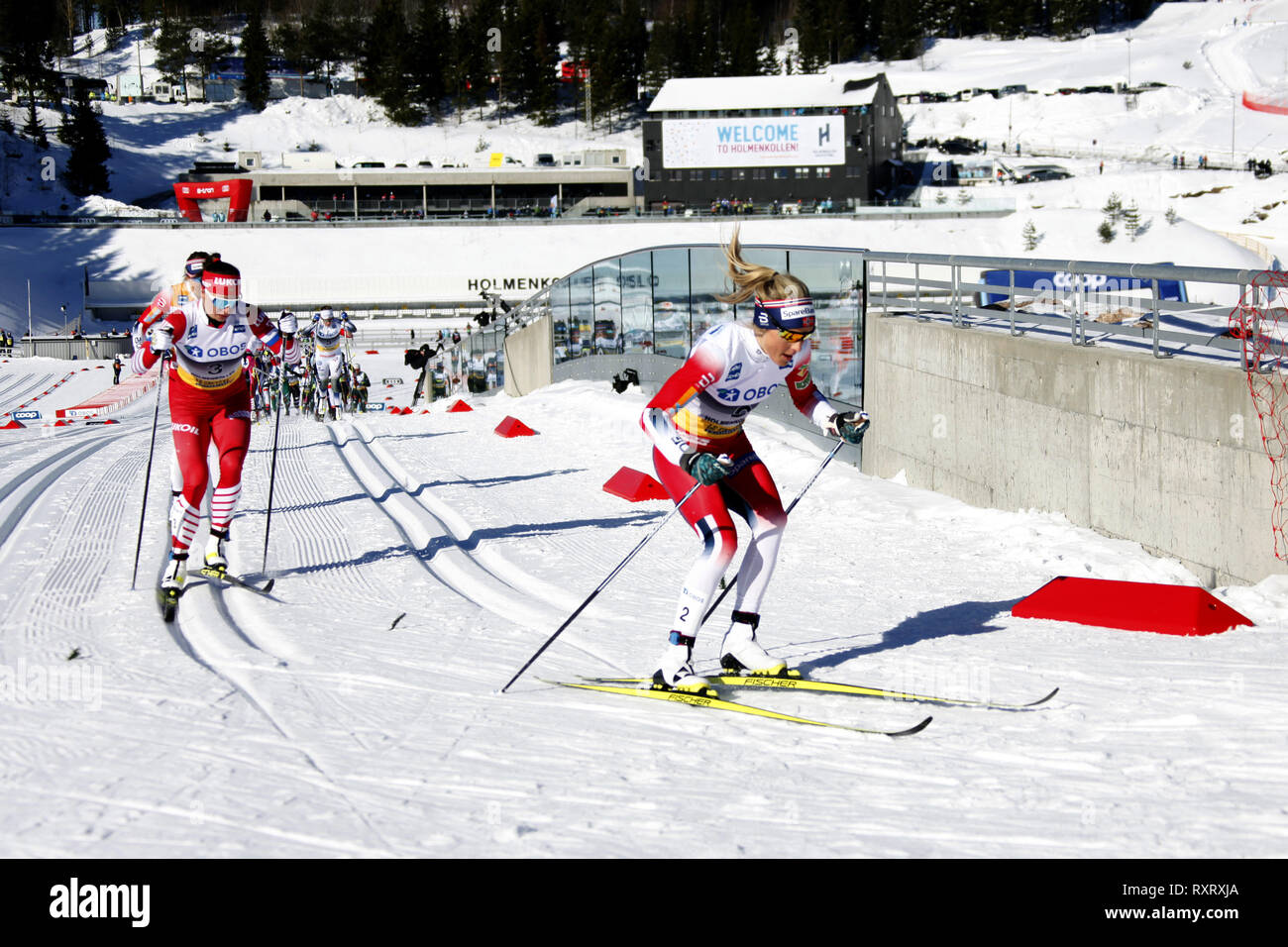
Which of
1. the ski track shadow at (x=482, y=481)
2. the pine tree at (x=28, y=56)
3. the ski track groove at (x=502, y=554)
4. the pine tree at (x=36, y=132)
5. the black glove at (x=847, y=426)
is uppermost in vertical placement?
the pine tree at (x=28, y=56)

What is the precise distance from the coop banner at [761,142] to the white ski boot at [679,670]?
79530 millimetres

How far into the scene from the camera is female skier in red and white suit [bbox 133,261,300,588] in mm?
8422

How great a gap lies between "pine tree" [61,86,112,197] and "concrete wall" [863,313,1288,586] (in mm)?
93226

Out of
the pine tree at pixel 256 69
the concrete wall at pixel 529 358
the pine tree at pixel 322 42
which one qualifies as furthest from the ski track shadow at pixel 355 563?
the pine tree at pixel 322 42

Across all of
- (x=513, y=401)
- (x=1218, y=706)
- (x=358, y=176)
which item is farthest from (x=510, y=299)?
(x=1218, y=706)

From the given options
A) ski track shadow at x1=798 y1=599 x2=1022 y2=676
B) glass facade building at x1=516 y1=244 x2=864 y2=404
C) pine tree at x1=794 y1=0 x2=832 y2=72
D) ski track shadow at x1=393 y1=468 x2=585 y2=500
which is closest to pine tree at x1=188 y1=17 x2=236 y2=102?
pine tree at x1=794 y1=0 x2=832 y2=72

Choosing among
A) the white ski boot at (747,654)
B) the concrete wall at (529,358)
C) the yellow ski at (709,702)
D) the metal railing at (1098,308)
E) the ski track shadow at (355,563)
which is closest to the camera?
the yellow ski at (709,702)

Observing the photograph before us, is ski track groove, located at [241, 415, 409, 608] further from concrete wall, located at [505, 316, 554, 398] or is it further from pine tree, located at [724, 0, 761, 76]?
pine tree, located at [724, 0, 761, 76]

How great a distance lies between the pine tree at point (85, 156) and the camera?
9300 cm

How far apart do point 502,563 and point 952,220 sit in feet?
229

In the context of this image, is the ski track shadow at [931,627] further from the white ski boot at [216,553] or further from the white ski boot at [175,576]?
the white ski boot at [216,553]

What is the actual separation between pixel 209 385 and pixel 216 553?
1148mm
